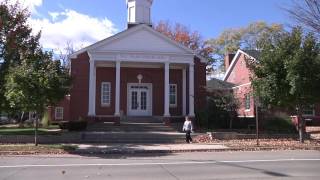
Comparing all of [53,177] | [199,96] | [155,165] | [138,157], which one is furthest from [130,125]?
[53,177]

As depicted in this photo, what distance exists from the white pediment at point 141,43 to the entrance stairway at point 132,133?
5.07m

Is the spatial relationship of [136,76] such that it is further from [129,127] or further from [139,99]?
[129,127]

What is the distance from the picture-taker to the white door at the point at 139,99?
36.8 metres

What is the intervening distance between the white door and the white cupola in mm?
5169

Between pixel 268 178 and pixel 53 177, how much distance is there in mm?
5870

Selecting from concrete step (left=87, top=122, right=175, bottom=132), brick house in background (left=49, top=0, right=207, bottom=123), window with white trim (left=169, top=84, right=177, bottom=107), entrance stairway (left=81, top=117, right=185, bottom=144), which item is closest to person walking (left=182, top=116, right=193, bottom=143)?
entrance stairway (left=81, top=117, right=185, bottom=144)

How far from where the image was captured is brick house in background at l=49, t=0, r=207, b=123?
1302 inches

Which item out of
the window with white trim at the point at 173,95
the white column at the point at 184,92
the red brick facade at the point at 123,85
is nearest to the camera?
the red brick facade at the point at 123,85

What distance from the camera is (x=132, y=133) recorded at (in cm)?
2805

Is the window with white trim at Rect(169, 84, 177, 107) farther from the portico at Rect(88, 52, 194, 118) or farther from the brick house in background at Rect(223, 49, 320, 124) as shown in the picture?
the brick house in background at Rect(223, 49, 320, 124)

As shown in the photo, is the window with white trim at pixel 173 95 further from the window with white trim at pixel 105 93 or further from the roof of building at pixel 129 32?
the window with white trim at pixel 105 93

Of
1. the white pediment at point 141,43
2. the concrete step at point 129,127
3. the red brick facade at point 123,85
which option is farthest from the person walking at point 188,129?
the red brick facade at point 123,85

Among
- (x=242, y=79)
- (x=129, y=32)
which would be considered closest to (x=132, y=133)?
(x=129, y=32)

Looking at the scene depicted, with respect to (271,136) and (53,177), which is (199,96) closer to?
(271,136)
